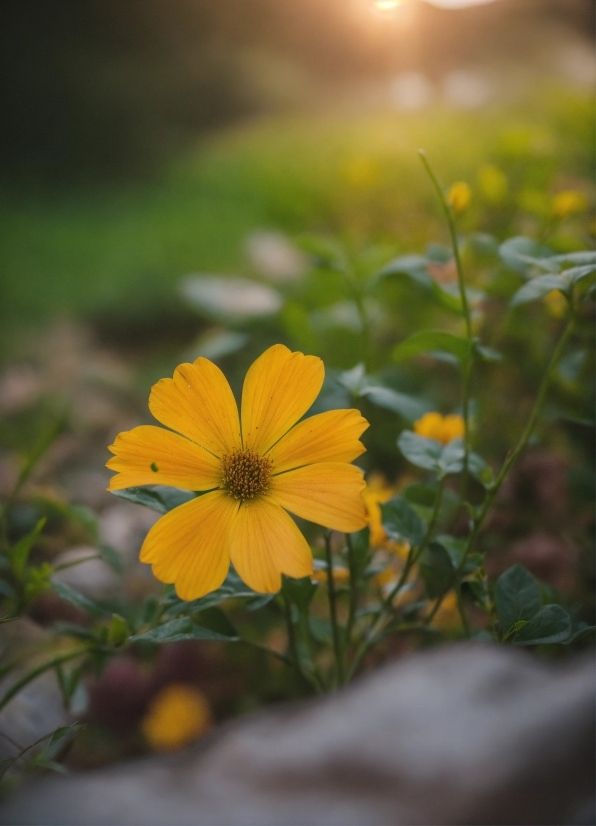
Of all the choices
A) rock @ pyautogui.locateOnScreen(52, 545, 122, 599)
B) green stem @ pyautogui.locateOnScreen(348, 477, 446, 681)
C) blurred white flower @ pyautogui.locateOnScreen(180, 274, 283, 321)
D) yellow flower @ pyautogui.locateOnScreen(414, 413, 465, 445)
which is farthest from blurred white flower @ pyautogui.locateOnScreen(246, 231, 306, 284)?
green stem @ pyautogui.locateOnScreen(348, 477, 446, 681)

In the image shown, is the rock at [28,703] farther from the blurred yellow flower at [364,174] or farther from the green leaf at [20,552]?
the blurred yellow flower at [364,174]

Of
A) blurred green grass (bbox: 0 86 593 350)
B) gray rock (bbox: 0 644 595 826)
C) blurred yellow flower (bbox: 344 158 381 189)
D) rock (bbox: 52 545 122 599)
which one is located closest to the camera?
gray rock (bbox: 0 644 595 826)

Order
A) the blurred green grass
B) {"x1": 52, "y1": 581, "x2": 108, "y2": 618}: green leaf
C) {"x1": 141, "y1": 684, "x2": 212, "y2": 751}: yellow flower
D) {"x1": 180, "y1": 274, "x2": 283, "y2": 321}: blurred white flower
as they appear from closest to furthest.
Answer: {"x1": 52, "y1": 581, "x2": 108, "y2": 618}: green leaf, {"x1": 141, "y1": 684, "x2": 212, "y2": 751}: yellow flower, {"x1": 180, "y1": 274, "x2": 283, "y2": 321}: blurred white flower, the blurred green grass

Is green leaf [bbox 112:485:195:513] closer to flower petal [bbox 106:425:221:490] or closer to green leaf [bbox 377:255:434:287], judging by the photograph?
flower petal [bbox 106:425:221:490]

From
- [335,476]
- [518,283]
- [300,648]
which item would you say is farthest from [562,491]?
[335,476]

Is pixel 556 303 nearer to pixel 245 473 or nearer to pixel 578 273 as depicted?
pixel 578 273
